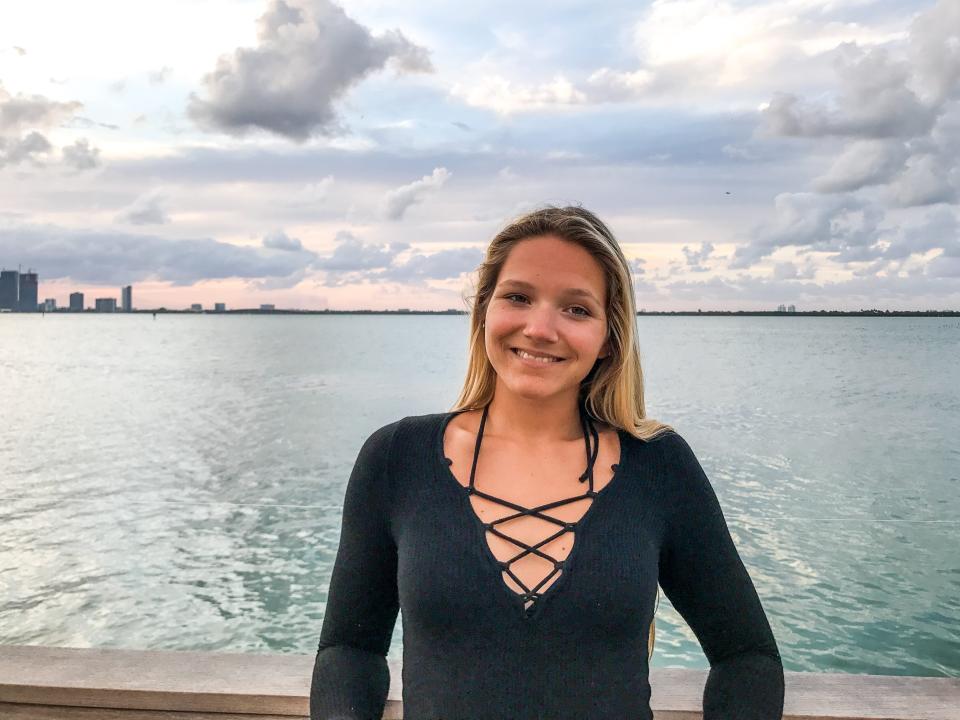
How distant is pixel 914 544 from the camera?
10.5m

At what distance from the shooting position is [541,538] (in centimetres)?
163

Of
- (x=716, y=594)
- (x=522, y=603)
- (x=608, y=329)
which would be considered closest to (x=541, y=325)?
(x=608, y=329)

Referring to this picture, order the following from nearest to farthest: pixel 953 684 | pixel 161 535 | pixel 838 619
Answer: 1. pixel 953 684
2. pixel 838 619
3. pixel 161 535

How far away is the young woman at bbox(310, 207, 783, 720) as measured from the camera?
1537 millimetres

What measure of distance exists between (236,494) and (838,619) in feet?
29.2

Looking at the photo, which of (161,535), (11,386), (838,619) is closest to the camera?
(838,619)

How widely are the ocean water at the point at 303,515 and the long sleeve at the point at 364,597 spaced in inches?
209

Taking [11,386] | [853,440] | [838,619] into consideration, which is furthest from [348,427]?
[11,386]

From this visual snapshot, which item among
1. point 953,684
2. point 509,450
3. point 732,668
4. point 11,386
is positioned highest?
point 509,450

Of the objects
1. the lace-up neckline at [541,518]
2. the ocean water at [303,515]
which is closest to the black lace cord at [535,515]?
the lace-up neckline at [541,518]

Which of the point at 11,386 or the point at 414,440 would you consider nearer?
the point at 414,440

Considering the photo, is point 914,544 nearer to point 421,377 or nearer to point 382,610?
point 382,610

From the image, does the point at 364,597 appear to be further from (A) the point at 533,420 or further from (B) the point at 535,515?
(A) the point at 533,420

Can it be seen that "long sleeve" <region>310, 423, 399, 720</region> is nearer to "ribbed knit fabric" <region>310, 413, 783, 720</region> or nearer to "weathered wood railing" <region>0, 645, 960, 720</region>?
"ribbed knit fabric" <region>310, 413, 783, 720</region>
